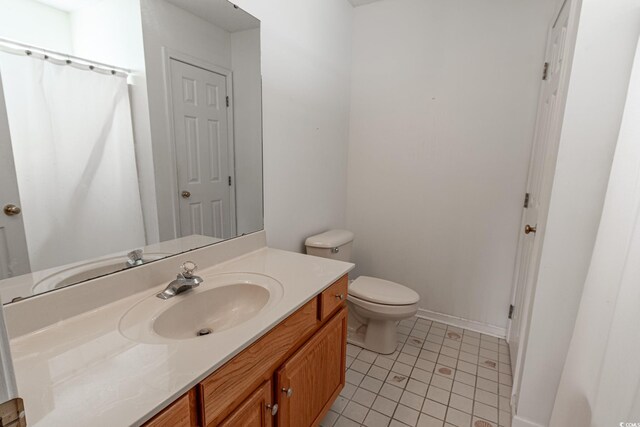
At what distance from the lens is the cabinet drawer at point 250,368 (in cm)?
73

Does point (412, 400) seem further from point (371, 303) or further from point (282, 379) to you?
point (282, 379)

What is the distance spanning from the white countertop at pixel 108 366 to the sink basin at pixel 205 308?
5 cm

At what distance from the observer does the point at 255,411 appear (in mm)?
905

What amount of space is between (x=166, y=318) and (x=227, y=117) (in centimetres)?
89

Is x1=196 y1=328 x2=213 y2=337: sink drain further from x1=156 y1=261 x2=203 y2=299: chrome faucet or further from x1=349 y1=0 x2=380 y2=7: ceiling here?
x1=349 y1=0 x2=380 y2=7: ceiling

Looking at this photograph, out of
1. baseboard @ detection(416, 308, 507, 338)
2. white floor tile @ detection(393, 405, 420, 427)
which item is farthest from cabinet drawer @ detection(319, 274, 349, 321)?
baseboard @ detection(416, 308, 507, 338)

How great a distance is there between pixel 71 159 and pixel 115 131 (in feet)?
0.52

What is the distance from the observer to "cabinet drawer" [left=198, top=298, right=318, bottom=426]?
73 cm

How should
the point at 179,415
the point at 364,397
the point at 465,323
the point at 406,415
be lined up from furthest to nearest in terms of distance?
the point at 465,323, the point at 364,397, the point at 406,415, the point at 179,415

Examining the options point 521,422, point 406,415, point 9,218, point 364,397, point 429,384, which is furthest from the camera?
point 429,384

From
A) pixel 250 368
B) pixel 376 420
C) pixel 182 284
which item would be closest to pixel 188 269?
pixel 182 284

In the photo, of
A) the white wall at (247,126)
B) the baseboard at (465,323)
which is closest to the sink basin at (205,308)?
the white wall at (247,126)

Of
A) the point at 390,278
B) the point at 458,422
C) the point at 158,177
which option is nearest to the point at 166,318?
the point at 158,177

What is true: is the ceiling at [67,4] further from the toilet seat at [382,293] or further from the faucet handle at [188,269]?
the toilet seat at [382,293]
